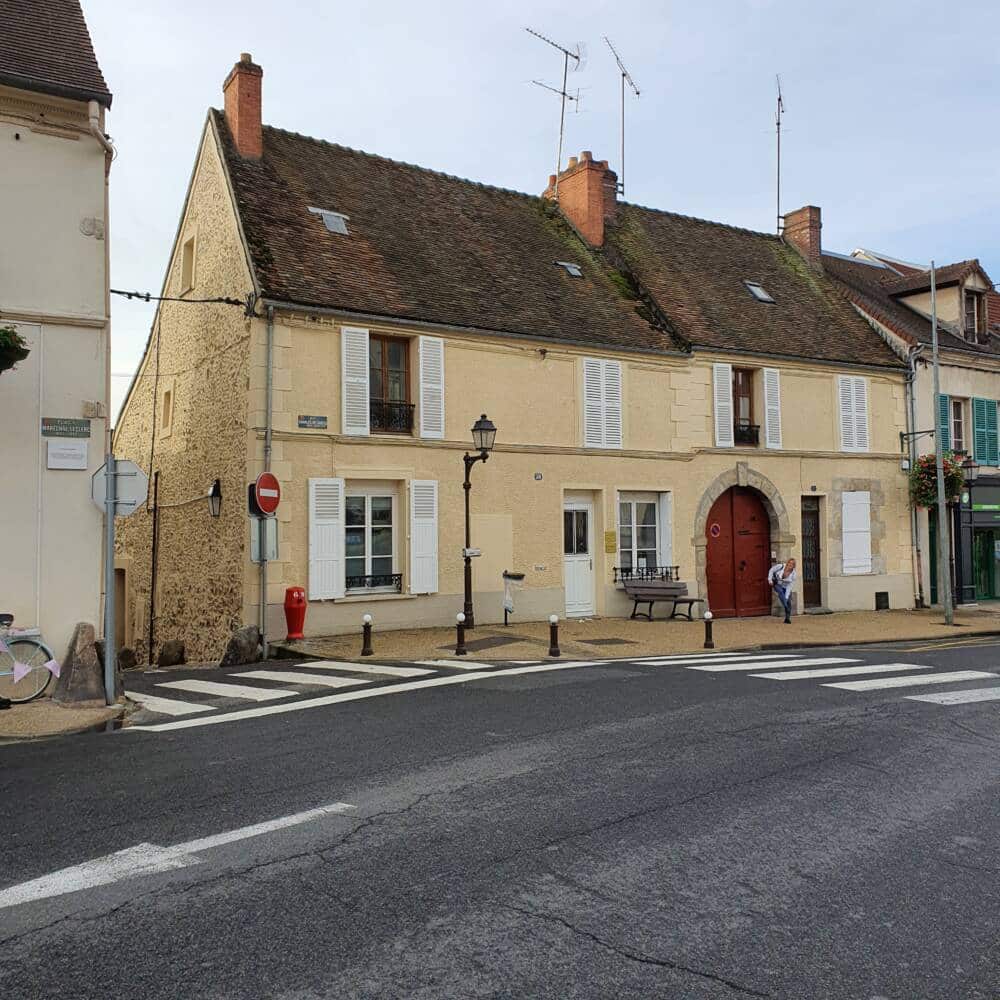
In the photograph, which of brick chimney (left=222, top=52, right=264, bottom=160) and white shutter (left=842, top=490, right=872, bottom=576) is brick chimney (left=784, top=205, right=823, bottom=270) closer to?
white shutter (left=842, top=490, right=872, bottom=576)

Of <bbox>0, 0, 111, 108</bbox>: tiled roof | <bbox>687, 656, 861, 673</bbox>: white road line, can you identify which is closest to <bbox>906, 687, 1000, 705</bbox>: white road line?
<bbox>687, 656, 861, 673</bbox>: white road line

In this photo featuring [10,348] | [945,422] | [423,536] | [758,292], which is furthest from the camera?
[945,422]

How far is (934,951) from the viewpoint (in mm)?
3771

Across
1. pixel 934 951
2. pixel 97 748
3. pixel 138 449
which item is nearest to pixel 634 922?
pixel 934 951

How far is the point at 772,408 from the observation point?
2070 cm

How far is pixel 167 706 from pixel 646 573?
432 inches

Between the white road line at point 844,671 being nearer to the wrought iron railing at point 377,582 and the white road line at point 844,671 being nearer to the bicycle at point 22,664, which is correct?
the wrought iron railing at point 377,582

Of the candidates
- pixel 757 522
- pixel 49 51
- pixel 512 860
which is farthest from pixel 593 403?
pixel 512 860

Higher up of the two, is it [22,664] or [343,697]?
[22,664]

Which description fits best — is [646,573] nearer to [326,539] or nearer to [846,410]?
[846,410]

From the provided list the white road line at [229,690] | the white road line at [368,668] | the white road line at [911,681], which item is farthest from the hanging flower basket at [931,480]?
the white road line at [229,690]

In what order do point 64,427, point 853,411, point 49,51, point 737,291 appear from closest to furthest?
point 64,427 < point 49,51 < point 853,411 < point 737,291

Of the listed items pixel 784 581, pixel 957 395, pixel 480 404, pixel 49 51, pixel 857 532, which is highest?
pixel 49 51

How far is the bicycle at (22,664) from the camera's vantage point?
31.1ft
